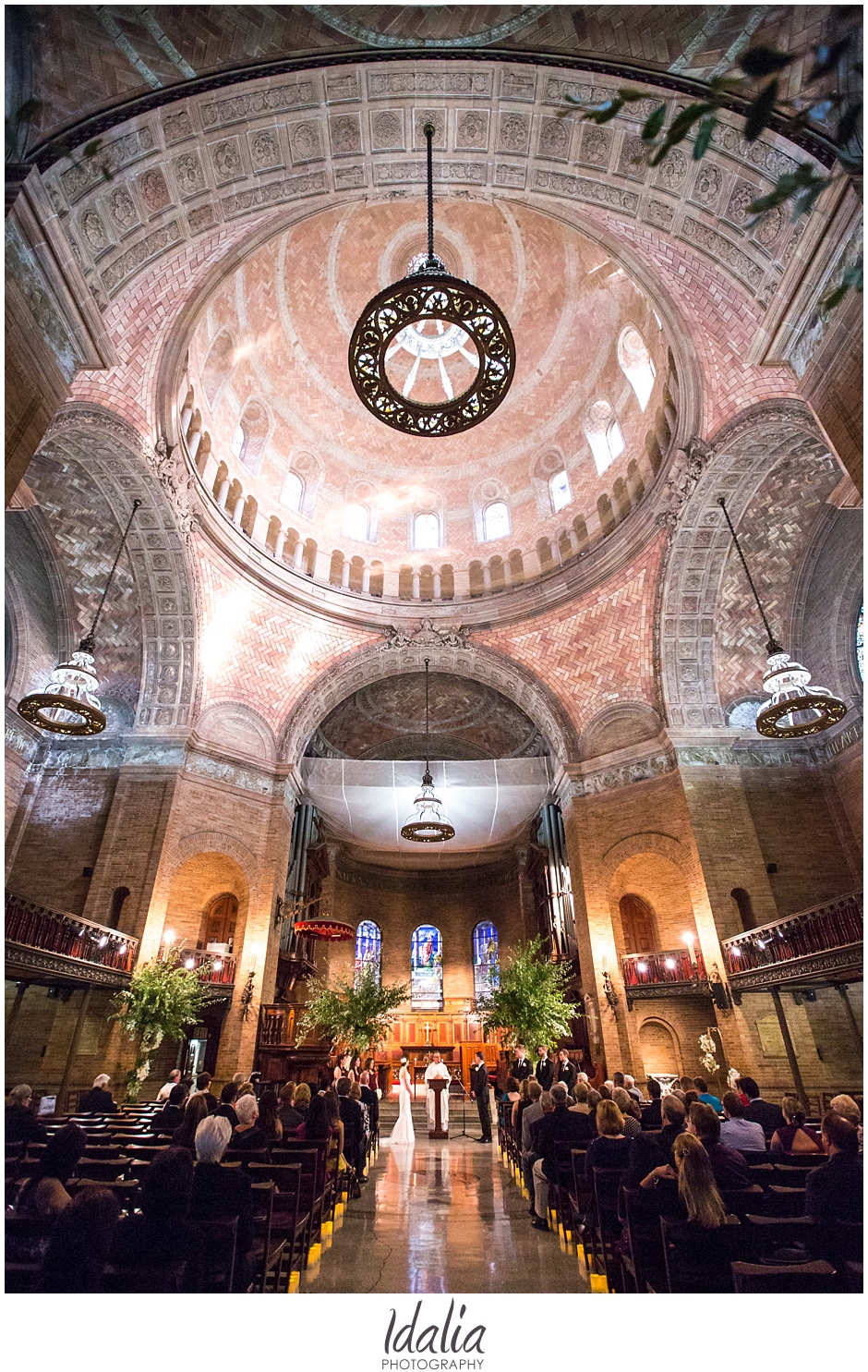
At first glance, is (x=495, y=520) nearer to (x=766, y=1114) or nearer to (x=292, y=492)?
(x=292, y=492)

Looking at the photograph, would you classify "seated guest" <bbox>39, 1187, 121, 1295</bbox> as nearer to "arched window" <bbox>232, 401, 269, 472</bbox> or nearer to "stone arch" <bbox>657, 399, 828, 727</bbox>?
"stone arch" <bbox>657, 399, 828, 727</bbox>

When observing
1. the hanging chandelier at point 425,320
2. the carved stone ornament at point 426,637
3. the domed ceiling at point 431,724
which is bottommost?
the hanging chandelier at point 425,320

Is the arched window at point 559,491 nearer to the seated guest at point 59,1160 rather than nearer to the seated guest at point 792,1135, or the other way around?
the seated guest at point 792,1135

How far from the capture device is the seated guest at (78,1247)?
2.76 metres

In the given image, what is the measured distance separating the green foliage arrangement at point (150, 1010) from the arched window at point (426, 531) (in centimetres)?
1413

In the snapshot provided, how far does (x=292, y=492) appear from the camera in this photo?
2022 cm

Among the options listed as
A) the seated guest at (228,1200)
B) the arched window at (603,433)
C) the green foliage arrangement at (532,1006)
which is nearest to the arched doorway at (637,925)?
the green foliage arrangement at (532,1006)

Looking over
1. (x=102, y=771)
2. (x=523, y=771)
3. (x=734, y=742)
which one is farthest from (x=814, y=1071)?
(x=102, y=771)

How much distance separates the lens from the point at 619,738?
18.1 metres

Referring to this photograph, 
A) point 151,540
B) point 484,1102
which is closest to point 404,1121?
point 484,1102

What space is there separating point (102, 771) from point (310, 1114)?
38.6 feet

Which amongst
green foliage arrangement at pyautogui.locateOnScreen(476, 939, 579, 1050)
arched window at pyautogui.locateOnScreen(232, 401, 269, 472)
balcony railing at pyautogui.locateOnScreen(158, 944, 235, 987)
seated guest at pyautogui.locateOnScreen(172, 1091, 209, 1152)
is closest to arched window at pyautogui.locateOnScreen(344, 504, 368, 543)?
arched window at pyautogui.locateOnScreen(232, 401, 269, 472)

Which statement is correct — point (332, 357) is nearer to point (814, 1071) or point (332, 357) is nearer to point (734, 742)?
point (734, 742)

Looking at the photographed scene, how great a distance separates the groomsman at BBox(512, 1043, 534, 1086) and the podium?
6.45 ft
